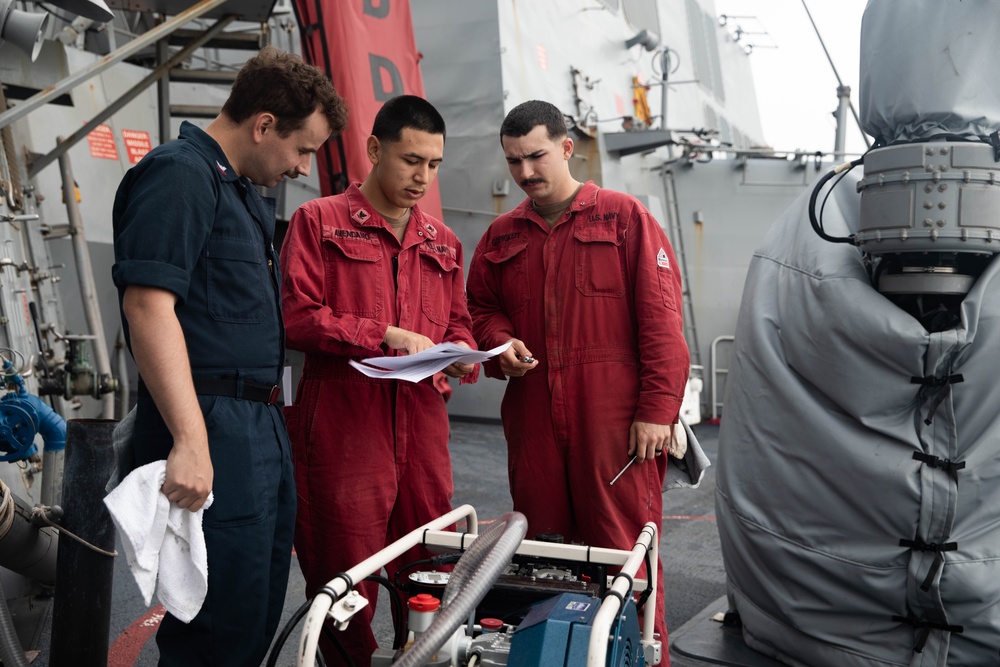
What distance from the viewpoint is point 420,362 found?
2.27 meters

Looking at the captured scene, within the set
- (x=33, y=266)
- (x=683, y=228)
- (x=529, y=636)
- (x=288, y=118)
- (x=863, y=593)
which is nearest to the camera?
(x=529, y=636)

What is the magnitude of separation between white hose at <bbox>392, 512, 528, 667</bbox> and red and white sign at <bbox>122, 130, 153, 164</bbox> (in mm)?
7479

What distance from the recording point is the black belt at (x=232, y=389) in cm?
188

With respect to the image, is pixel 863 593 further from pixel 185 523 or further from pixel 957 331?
pixel 185 523

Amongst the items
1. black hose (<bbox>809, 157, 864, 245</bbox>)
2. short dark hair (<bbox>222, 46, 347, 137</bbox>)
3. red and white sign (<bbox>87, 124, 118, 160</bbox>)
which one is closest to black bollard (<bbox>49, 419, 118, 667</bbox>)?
short dark hair (<bbox>222, 46, 347, 137</bbox>)

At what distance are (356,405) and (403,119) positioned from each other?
2.89 ft

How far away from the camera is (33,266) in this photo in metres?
4.70

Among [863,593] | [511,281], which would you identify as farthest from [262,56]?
[863,593]

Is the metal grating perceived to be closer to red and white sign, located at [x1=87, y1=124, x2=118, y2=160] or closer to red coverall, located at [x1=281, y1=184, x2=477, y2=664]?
red and white sign, located at [x1=87, y1=124, x2=118, y2=160]

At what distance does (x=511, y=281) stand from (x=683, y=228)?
29.4 ft

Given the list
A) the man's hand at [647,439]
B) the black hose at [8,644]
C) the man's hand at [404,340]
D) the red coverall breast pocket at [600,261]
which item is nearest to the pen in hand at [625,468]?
the man's hand at [647,439]

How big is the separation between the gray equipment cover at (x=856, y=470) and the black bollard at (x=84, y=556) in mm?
2184

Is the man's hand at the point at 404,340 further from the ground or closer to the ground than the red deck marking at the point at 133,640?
further from the ground

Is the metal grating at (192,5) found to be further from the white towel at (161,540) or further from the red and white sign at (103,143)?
the white towel at (161,540)
